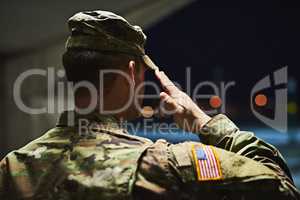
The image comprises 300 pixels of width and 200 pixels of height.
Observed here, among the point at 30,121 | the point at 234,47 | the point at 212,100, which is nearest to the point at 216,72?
the point at 234,47

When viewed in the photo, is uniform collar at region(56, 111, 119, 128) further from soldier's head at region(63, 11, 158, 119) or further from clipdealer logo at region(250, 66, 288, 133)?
clipdealer logo at region(250, 66, 288, 133)

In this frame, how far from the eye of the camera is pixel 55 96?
182 cm

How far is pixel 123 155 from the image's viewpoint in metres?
0.77

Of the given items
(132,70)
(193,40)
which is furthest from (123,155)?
(193,40)

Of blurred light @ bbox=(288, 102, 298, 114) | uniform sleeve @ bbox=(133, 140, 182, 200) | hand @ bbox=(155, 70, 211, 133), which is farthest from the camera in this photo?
blurred light @ bbox=(288, 102, 298, 114)

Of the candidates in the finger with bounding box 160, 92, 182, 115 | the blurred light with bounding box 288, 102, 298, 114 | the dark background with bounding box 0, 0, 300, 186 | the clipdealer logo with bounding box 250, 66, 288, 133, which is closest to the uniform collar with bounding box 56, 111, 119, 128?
the finger with bounding box 160, 92, 182, 115

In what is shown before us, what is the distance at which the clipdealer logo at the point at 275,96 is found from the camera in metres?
1.60

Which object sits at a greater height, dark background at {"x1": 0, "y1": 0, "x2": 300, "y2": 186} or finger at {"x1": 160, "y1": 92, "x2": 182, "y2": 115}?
dark background at {"x1": 0, "y1": 0, "x2": 300, "y2": 186}

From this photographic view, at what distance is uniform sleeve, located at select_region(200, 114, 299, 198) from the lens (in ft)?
2.52

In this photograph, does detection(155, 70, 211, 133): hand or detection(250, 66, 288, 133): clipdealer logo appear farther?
detection(250, 66, 288, 133): clipdealer logo

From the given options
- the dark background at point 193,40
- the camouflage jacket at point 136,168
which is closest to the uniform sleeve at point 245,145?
the camouflage jacket at point 136,168

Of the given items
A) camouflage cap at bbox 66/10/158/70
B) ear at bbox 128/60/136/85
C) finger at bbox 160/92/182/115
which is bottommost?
finger at bbox 160/92/182/115

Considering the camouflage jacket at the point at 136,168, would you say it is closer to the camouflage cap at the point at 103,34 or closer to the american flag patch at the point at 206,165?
the american flag patch at the point at 206,165

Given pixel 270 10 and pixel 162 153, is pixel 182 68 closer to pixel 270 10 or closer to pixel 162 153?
pixel 270 10
